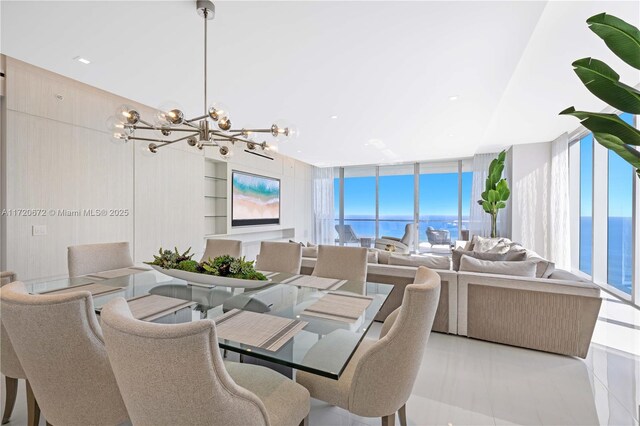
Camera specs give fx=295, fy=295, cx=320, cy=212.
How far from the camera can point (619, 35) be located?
4.64 feet

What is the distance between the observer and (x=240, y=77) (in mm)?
2957

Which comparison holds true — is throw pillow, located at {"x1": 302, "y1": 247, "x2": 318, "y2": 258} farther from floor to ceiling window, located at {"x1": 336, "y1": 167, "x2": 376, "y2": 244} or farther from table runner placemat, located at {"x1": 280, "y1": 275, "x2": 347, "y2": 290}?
floor to ceiling window, located at {"x1": 336, "y1": 167, "x2": 376, "y2": 244}

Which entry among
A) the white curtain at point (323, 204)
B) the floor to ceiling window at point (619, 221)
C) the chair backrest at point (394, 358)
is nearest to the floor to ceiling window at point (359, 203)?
the white curtain at point (323, 204)

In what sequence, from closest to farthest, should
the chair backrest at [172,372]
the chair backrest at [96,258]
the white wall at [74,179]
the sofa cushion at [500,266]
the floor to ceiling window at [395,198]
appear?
the chair backrest at [172,372] → the chair backrest at [96,258] → the sofa cushion at [500,266] → the white wall at [74,179] → the floor to ceiling window at [395,198]

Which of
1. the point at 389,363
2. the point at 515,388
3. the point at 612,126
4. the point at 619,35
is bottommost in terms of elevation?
the point at 515,388

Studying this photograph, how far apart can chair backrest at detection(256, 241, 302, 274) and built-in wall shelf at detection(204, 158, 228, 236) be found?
2.66 metres

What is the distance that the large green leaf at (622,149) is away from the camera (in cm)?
154

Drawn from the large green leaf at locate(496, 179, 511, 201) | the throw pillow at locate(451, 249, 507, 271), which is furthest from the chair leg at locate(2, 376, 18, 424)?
the large green leaf at locate(496, 179, 511, 201)

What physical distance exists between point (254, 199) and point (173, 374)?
543cm

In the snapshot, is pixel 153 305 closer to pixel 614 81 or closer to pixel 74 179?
pixel 74 179

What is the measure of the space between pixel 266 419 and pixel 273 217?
590 cm

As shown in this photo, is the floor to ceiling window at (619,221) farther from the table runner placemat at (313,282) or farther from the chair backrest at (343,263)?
the table runner placemat at (313,282)

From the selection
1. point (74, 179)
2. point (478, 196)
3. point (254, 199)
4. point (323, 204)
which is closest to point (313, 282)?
point (74, 179)

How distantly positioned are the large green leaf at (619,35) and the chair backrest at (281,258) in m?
2.43
